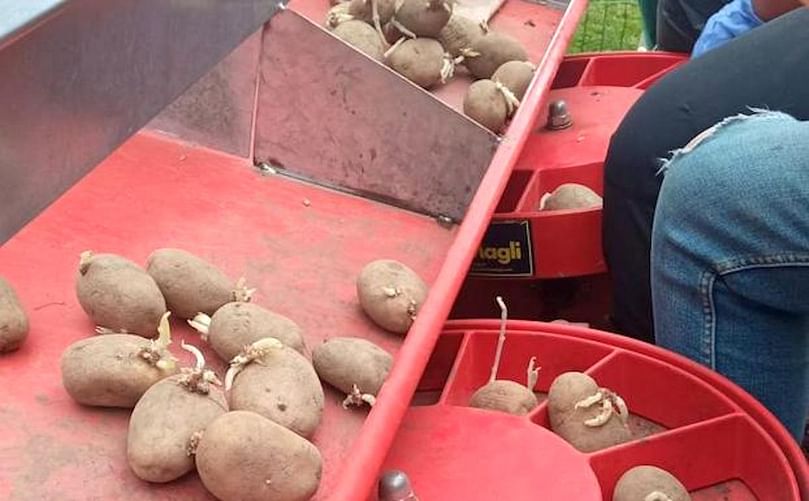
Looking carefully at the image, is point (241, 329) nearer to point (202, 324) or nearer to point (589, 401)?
point (202, 324)

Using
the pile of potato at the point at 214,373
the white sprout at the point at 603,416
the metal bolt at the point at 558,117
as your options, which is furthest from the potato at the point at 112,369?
the metal bolt at the point at 558,117

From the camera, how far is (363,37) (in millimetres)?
2014

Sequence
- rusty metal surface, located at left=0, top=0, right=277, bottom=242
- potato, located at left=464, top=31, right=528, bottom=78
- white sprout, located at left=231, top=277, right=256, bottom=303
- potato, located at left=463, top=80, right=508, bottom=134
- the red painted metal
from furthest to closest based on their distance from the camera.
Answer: potato, located at left=464, top=31, right=528, bottom=78 → potato, located at left=463, top=80, right=508, bottom=134 → white sprout, located at left=231, top=277, right=256, bottom=303 → the red painted metal → rusty metal surface, located at left=0, top=0, right=277, bottom=242

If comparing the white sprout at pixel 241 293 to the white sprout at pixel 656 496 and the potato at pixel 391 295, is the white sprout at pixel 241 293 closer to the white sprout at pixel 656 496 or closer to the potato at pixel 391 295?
the potato at pixel 391 295

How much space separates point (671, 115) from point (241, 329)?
2.27ft

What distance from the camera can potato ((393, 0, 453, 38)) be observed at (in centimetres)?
203

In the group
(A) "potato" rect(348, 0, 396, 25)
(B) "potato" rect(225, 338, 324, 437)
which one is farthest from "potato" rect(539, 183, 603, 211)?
(B) "potato" rect(225, 338, 324, 437)

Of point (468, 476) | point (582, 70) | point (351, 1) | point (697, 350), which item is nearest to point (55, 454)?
point (468, 476)

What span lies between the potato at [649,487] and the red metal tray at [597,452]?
28 millimetres

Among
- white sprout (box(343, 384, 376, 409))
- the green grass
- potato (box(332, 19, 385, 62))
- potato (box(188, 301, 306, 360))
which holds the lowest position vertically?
the green grass

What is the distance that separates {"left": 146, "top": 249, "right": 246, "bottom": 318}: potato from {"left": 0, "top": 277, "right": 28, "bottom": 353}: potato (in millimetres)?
162

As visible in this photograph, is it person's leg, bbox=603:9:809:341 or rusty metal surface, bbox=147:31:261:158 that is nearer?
person's leg, bbox=603:9:809:341

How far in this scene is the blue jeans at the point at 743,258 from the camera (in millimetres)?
1197

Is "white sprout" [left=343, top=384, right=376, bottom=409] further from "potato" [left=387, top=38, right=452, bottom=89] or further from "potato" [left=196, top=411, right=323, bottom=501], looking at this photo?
"potato" [left=387, top=38, right=452, bottom=89]
